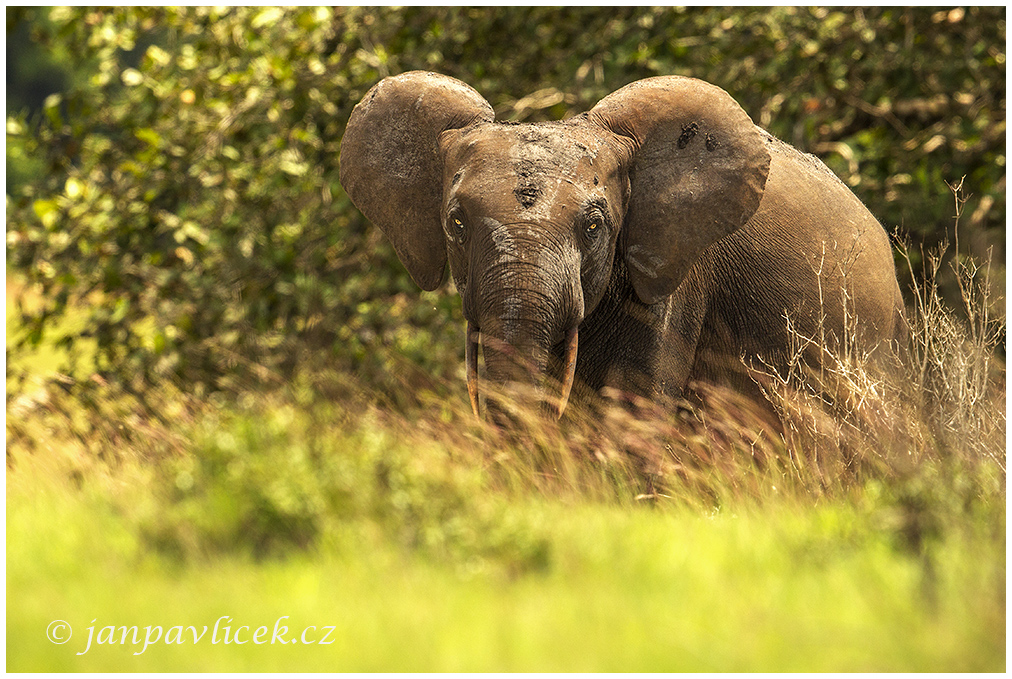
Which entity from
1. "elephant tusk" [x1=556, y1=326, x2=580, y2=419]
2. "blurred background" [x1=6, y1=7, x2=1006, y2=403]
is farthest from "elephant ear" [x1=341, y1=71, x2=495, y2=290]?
"blurred background" [x1=6, y1=7, x2=1006, y2=403]

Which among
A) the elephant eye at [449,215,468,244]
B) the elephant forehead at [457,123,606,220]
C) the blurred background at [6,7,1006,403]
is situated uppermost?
the elephant forehead at [457,123,606,220]

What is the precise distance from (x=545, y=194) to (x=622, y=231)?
69 cm

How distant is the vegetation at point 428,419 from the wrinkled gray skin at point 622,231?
10.9 inches

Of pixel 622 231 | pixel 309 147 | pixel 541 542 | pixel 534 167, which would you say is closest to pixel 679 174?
pixel 622 231

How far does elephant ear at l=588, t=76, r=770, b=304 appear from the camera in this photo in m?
5.23

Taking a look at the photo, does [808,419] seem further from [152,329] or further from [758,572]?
[152,329]

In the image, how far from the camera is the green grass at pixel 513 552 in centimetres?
312

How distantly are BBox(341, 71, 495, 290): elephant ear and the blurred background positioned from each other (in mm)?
2219

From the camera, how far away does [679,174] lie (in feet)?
17.3

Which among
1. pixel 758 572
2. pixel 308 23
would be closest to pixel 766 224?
pixel 758 572

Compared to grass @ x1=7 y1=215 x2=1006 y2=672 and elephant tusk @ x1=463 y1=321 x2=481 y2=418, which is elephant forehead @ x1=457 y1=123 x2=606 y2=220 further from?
grass @ x1=7 y1=215 x2=1006 y2=672

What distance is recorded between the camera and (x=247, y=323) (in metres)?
8.23

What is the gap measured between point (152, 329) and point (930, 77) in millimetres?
6123

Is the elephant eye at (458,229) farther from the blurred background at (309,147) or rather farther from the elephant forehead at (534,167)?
the blurred background at (309,147)
